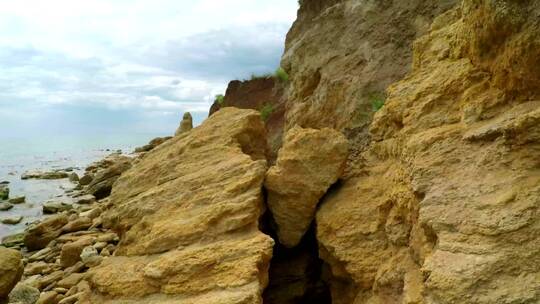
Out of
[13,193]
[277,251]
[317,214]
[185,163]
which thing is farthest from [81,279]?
[13,193]

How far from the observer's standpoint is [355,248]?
5848 mm

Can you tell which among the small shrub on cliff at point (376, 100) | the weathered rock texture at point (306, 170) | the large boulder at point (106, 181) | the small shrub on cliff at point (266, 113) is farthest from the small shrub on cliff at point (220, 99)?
the weathered rock texture at point (306, 170)

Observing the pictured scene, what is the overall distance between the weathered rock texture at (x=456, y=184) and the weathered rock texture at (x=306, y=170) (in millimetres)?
297

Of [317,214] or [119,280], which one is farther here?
[317,214]

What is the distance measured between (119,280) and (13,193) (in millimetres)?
29465

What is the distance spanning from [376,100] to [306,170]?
11.2 feet

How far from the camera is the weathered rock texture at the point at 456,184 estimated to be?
3.48m

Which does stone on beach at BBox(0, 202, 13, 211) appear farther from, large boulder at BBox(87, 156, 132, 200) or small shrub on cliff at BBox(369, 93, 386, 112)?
small shrub on cliff at BBox(369, 93, 386, 112)

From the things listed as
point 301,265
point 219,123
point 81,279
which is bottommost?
point 81,279

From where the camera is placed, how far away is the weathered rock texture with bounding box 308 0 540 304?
3.48m

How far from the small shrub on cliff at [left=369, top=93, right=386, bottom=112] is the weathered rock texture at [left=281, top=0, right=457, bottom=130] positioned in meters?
0.05

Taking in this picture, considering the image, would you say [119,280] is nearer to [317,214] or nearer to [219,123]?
[317,214]

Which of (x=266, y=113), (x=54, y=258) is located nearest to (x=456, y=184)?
(x=54, y=258)

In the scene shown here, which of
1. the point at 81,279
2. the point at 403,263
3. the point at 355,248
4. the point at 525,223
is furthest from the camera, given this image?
the point at 81,279
